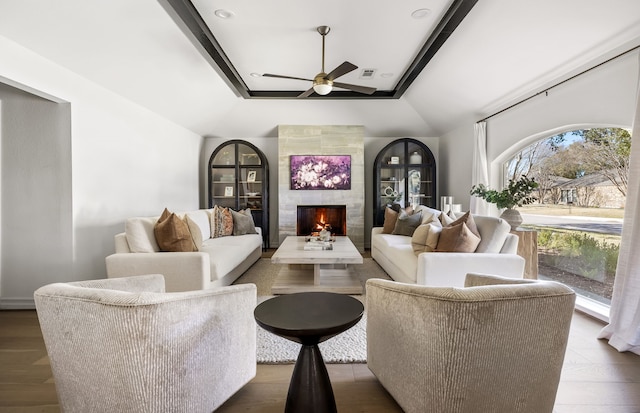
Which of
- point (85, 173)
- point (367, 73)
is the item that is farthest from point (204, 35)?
point (367, 73)

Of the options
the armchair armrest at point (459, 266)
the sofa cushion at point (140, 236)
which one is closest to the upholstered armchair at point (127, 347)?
the sofa cushion at point (140, 236)

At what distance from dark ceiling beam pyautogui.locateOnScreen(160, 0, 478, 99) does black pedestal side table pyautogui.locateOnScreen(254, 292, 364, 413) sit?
8.53 feet

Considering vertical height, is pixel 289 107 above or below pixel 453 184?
Result: above

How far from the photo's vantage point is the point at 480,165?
4199 millimetres

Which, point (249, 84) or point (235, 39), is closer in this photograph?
point (235, 39)

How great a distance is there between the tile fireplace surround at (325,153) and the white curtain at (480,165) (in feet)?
6.21

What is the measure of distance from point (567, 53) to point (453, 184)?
290cm

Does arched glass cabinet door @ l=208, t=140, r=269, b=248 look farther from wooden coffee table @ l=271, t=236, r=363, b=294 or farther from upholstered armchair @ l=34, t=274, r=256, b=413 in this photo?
upholstered armchair @ l=34, t=274, r=256, b=413

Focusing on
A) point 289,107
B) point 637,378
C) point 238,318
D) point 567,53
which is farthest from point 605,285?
point 289,107

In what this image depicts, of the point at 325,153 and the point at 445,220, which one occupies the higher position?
the point at 325,153

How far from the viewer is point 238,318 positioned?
150 centimetres

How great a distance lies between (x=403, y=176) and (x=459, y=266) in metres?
3.31

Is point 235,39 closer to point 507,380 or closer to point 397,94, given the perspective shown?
point 397,94

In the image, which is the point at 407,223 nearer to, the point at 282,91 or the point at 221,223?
the point at 221,223
